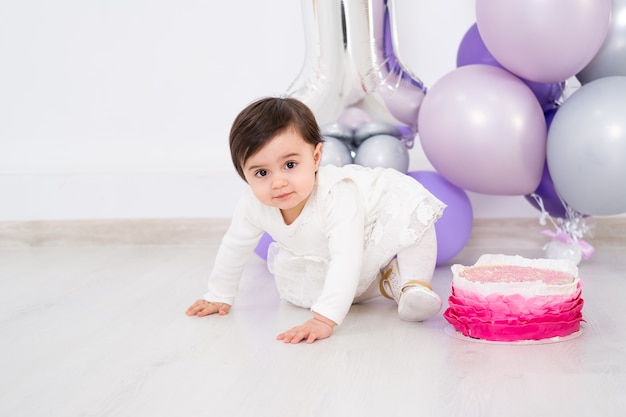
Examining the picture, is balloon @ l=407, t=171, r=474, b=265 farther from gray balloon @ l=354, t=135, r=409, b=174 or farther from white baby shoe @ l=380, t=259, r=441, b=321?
white baby shoe @ l=380, t=259, r=441, b=321

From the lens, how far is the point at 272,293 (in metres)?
1.90

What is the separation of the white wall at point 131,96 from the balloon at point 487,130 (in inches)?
22.1

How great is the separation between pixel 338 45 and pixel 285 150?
2.28 ft

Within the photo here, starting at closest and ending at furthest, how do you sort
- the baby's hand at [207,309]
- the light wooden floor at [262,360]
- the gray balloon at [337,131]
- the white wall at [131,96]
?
1. the light wooden floor at [262,360]
2. the baby's hand at [207,309]
3. the gray balloon at [337,131]
4. the white wall at [131,96]

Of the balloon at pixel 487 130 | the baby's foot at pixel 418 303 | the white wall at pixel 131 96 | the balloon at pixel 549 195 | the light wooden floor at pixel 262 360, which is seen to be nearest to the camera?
the light wooden floor at pixel 262 360

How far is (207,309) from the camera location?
1688 millimetres

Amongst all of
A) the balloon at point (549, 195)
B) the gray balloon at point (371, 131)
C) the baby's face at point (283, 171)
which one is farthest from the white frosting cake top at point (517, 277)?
the gray balloon at point (371, 131)

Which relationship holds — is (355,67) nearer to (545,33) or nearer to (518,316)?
(545,33)

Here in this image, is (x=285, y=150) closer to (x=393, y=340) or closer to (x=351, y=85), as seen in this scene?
(x=393, y=340)

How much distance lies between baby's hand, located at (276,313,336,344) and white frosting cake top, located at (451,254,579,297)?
25 cm

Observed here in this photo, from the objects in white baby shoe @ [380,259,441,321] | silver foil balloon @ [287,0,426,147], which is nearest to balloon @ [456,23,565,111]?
silver foil balloon @ [287,0,426,147]

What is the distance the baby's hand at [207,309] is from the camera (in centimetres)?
168

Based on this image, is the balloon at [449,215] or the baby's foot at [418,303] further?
the balloon at [449,215]

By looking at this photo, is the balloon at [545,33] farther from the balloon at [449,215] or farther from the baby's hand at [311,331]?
the baby's hand at [311,331]
